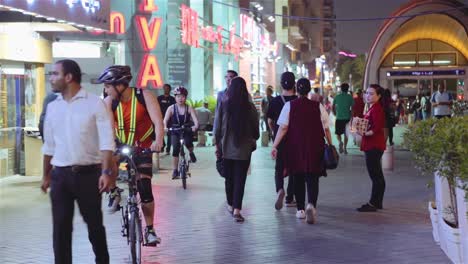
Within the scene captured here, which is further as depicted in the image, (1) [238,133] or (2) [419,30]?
(2) [419,30]

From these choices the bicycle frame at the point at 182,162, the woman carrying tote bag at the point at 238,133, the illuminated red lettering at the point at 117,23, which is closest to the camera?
the woman carrying tote bag at the point at 238,133

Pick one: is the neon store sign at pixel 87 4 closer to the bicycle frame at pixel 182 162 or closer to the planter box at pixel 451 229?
the bicycle frame at pixel 182 162

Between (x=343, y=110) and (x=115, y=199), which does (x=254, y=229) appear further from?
(x=343, y=110)

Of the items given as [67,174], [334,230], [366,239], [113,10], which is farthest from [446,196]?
[113,10]

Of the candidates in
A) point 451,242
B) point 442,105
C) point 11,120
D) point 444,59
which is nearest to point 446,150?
point 451,242

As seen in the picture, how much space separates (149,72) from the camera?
2575 cm

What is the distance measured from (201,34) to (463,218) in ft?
81.9

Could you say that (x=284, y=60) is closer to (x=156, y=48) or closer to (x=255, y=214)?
(x=156, y=48)

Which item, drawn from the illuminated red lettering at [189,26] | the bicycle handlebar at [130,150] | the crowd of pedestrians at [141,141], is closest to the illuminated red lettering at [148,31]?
the illuminated red lettering at [189,26]

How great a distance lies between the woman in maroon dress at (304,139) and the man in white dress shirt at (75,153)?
414 cm

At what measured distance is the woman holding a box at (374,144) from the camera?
413 inches

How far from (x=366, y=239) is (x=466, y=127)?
2292 millimetres

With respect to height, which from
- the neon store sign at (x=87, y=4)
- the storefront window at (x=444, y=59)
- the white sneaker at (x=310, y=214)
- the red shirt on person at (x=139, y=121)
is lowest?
the white sneaker at (x=310, y=214)

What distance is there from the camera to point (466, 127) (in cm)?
680
